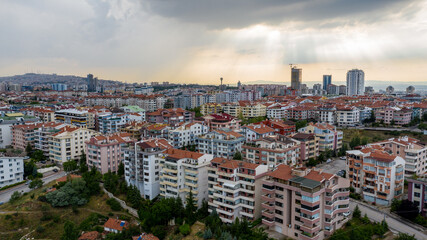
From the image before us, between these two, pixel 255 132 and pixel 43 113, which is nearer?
pixel 255 132

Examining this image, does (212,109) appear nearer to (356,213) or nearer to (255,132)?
(255,132)

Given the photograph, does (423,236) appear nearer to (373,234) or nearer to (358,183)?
(373,234)

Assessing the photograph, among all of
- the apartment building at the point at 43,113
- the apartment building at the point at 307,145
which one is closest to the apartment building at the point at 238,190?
the apartment building at the point at 307,145

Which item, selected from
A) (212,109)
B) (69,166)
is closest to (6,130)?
(69,166)

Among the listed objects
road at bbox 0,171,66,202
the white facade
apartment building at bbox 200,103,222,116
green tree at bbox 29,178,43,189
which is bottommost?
road at bbox 0,171,66,202

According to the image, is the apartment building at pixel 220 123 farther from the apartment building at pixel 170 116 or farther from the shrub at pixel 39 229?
the shrub at pixel 39 229

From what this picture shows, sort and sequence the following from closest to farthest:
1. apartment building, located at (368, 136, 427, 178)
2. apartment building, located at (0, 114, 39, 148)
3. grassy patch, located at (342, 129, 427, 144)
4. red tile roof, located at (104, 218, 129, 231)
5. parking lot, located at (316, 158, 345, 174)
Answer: red tile roof, located at (104, 218, 129, 231), apartment building, located at (368, 136, 427, 178), parking lot, located at (316, 158, 345, 174), grassy patch, located at (342, 129, 427, 144), apartment building, located at (0, 114, 39, 148)

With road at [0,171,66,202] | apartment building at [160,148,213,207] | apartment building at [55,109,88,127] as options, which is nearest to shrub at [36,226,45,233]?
road at [0,171,66,202]

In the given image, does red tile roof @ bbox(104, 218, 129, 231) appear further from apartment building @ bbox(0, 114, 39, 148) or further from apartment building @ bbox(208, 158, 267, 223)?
apartment building @ bbox(0, 114, 39, 148)
